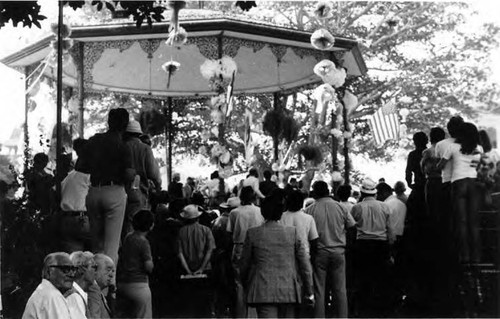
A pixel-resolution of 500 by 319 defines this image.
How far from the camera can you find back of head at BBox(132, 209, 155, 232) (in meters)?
8.24

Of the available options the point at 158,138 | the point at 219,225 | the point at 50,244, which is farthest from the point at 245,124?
the point at 50,244

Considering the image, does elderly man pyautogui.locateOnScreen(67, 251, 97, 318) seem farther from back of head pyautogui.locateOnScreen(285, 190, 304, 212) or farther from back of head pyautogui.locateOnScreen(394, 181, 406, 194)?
back of head pyautogui.locateOnScreen(394, 181, 406, 194)

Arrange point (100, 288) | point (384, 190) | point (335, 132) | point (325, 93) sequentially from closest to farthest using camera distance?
point (100, 288), point (384, 190), point (325, 93), point (335, 132)

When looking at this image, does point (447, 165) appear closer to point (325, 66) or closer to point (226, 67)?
point (226, 67)

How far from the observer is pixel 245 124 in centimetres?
1956

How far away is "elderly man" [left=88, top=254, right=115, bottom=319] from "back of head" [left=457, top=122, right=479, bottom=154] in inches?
162

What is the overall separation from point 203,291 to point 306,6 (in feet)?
54.1

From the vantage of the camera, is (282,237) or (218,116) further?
(218,116)

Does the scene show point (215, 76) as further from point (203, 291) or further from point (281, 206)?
point (281, 206)

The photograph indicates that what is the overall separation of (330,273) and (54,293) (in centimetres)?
444

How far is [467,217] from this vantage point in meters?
9.28

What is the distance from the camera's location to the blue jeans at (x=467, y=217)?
9.20 meters

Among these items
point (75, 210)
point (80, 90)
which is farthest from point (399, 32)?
point (75, 210)

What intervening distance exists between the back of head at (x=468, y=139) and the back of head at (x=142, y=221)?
3.25 m
